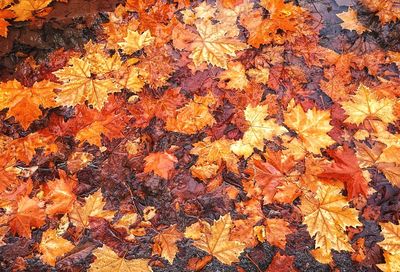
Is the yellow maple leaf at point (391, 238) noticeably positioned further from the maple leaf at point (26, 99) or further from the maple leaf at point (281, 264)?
the maple leaf at point (26, 99)

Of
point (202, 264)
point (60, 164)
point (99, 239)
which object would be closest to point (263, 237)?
point (202, 264)

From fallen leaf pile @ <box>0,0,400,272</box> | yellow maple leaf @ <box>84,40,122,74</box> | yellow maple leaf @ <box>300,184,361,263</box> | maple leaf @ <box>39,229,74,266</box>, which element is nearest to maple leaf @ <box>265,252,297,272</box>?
fallen leaf pile @ <box>0,0,400,272</box>

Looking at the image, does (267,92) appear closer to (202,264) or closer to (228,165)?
(228,165)

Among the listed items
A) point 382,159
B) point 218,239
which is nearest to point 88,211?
point 218,239

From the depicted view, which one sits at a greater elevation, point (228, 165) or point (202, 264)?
point (228, 165)

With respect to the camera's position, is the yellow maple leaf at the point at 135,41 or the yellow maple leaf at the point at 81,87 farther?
the yellow maple leaf at the point at 135,41

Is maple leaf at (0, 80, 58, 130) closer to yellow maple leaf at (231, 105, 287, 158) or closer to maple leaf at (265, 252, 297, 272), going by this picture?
yellow maple leaf at (231, 105, 287, 158)

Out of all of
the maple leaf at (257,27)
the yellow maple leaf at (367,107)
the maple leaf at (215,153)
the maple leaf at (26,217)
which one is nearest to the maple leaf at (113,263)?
the maple leaf at (26,217)
